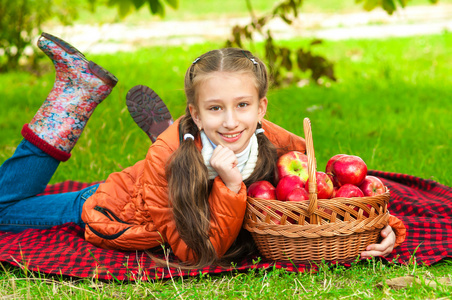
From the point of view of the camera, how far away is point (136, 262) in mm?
2893

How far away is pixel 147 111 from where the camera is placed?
143 inches

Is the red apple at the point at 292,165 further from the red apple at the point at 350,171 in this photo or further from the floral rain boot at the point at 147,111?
the floral rain boot at the point at 147,111

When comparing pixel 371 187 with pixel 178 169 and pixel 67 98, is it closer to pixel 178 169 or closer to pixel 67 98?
pixel 178 169

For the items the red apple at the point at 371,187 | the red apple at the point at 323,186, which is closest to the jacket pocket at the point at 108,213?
the red apple at the point at 323,186

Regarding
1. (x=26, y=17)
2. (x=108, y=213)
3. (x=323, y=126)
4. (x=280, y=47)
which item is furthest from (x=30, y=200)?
(x=26, y=17)

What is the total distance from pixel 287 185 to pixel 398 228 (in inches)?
28.0

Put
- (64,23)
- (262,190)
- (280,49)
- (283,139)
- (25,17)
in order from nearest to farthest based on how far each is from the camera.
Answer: (262,190) < (283,139) < (280,49) < (64,23) < (25,17)

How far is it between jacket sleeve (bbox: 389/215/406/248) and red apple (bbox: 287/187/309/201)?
Result: 564mm

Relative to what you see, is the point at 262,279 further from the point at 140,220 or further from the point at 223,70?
the point at 223,70

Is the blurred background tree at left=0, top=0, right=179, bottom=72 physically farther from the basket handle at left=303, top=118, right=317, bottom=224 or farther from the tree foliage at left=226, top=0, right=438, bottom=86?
the basket handle at left=303, top=118, right=317, bottom=224

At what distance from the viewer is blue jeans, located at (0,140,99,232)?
3.35 meters

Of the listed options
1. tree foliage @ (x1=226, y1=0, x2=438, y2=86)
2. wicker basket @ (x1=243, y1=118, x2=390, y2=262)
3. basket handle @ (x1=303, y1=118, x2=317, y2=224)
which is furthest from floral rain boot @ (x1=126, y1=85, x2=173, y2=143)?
tree foliage @ (x1=226, y1=0, x2=438, y2=86)

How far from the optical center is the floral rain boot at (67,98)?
335cm

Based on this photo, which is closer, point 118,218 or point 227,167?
point 227,167
